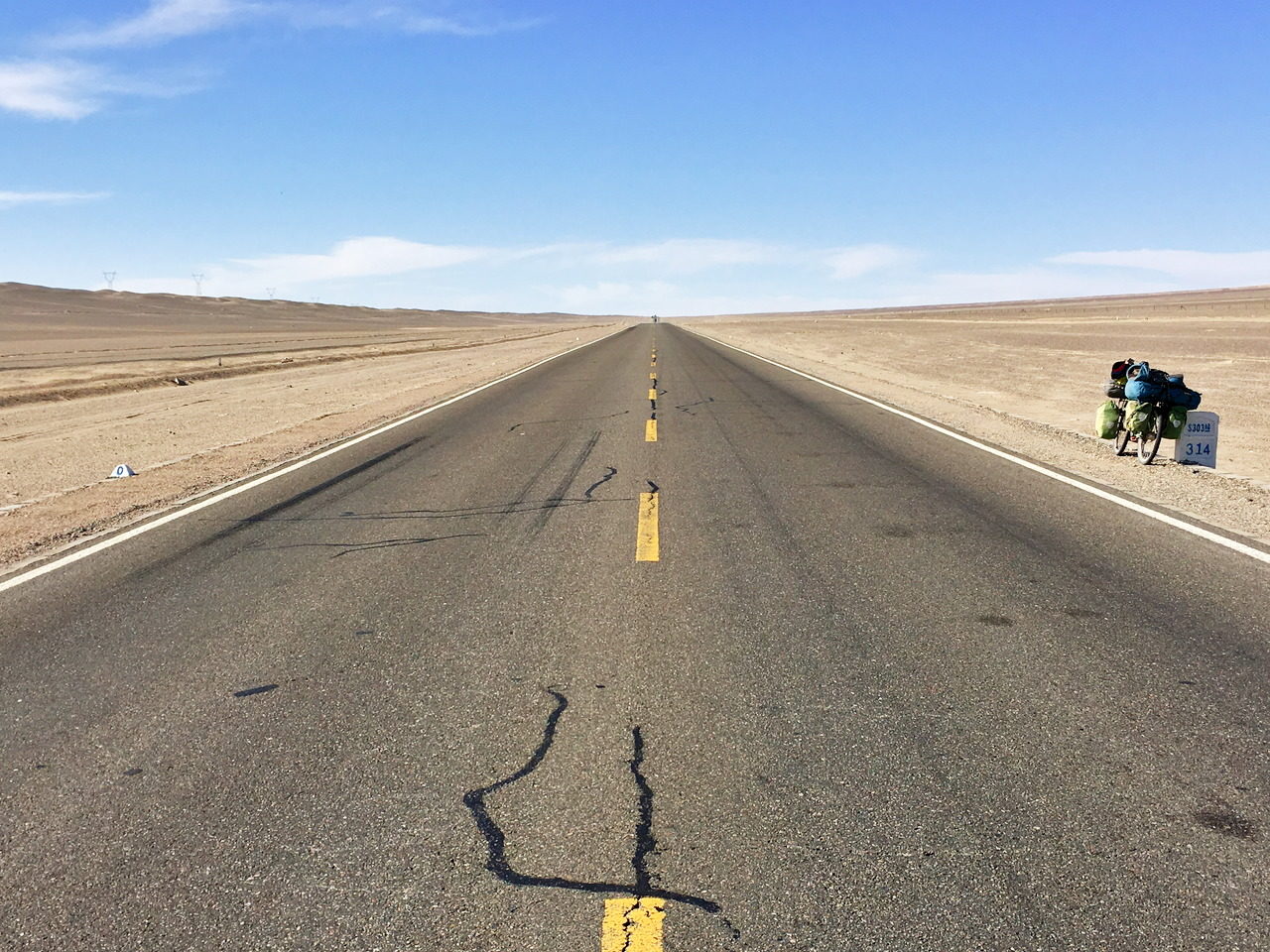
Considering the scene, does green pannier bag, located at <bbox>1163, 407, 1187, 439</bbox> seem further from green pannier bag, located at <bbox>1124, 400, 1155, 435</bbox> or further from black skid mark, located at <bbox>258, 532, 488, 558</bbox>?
black skid mark, located at <bbox>258, 532, 488, 558</bbox>

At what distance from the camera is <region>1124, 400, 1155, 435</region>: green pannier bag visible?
34.2 feet

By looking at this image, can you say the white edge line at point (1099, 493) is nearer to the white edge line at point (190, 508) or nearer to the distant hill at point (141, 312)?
the white edge line at point (190, 508)

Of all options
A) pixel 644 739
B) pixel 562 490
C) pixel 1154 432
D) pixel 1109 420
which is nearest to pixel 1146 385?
pixel 1154 432

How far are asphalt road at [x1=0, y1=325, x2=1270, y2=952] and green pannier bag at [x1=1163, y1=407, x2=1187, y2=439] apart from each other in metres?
3.40

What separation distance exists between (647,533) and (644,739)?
359cm

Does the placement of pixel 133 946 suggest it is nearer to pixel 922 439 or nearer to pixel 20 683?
pixel 20 683

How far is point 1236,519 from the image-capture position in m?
7.65

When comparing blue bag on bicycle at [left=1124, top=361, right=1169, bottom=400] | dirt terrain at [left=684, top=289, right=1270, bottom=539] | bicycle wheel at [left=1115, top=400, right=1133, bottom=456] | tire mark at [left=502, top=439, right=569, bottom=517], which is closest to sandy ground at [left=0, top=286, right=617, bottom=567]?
tire mark at [left=502, top=439, right=569, bottom=517]

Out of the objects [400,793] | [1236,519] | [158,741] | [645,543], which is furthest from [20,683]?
[1236,519]

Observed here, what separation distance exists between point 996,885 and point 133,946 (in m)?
2.47

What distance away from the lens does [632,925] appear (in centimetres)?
263

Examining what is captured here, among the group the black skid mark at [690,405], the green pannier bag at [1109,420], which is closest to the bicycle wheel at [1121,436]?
the green pannier bag at [1109,420]

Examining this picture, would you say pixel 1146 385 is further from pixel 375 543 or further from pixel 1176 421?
Answer: pixel 375 543

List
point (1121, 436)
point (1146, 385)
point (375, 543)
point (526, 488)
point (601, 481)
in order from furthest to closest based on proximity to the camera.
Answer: point (1121, 436) < point (1146, 385) < point (601, 481) < point (526, 488) < point (375, 543)
